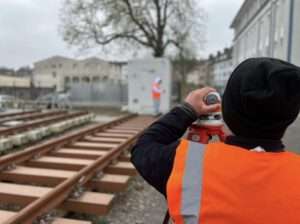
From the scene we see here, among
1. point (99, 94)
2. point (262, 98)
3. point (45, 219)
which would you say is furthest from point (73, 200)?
point (99, 94)

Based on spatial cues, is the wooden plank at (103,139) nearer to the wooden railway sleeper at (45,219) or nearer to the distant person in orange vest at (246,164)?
the wooden railway sleeper at (45,219)

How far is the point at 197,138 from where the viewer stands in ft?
5.30

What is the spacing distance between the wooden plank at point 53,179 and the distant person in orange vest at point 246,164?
14.7 feet

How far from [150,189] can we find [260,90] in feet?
17.3

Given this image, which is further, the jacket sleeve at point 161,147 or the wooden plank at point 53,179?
the wooden plank at point 53,179

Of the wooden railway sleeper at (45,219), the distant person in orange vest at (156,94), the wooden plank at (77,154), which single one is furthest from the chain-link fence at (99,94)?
the wooden railway sleeper at (45,219)

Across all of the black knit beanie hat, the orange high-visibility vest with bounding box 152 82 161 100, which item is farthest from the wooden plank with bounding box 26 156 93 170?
the orange high-visibility vest with bounding box 152 82 161 100

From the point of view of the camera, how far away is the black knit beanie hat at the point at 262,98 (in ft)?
3.85

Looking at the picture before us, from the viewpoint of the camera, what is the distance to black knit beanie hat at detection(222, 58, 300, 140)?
1.17m

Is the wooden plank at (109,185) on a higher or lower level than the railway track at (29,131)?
lower

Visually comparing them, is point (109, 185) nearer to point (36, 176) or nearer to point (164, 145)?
point (36, 176)

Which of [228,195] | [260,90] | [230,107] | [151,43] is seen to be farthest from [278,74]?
[151,43]

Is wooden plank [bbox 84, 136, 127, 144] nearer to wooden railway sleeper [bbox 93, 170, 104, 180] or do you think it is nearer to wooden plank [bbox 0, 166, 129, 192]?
wooden railway sleeper [bbox 93, 170, 104, 180]

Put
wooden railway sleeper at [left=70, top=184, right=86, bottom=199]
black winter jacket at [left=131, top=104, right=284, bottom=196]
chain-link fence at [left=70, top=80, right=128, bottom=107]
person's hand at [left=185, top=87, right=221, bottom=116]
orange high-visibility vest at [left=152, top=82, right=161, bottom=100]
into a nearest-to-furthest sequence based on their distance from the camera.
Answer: black winter jacket at [left=131, top=104, right=284, bottom=196]
person's hand at [left=185, top=87, right=221, bottom=116]
wooden railway sleeper at [left=70, top=184, right=86, bottom=199]
orange high-visibility vest at [left=152, top=82, right=161, bottom=100]
chain-link fence at [left=70, top=80, right=128, bottom=107]
